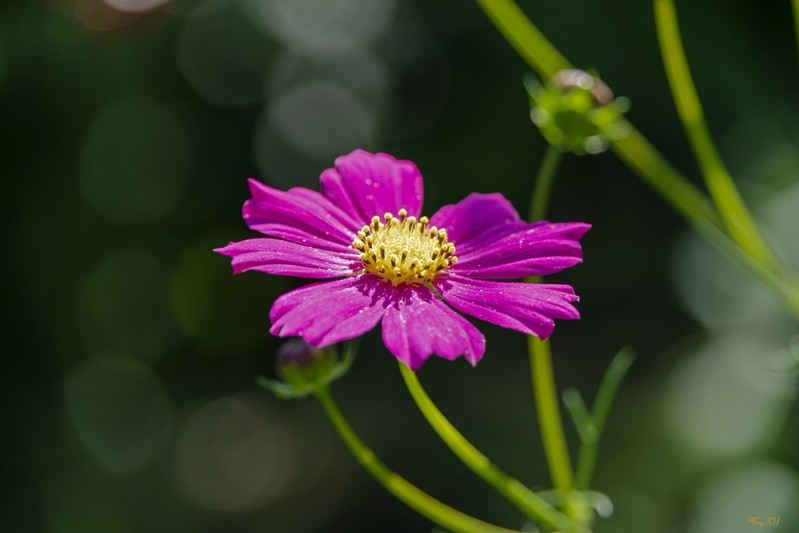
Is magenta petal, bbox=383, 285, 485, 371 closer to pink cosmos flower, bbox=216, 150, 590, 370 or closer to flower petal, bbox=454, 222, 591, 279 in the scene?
pink cosmos flower, bbox=216, 150, 590, 370

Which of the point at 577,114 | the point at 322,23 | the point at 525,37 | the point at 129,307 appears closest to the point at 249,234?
the point at 129,307

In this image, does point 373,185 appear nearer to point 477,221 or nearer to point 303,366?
point 477,221

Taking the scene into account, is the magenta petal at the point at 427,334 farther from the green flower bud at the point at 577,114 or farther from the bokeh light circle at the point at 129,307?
the bokeh light circle at the point at 129,307

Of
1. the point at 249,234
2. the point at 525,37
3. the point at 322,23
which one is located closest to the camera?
the point at 525,37

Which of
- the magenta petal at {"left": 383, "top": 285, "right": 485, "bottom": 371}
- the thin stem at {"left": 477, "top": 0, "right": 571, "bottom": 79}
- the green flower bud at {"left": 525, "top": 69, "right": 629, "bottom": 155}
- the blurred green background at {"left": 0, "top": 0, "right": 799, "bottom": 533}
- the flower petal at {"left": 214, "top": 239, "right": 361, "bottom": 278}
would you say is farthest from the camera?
the blurred green background at {"left": 0, "top": 0, "right": 799, "bottom": 533}

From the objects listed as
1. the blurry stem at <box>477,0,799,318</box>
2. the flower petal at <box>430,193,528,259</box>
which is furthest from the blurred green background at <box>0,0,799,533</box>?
the flower petal at <box>430,193,528,259</box>

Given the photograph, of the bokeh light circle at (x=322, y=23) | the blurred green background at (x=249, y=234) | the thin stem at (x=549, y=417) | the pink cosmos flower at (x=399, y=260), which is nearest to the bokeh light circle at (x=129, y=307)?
the blurred green background at (x=249, y=234)

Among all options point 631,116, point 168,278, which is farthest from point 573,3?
point 168,278
